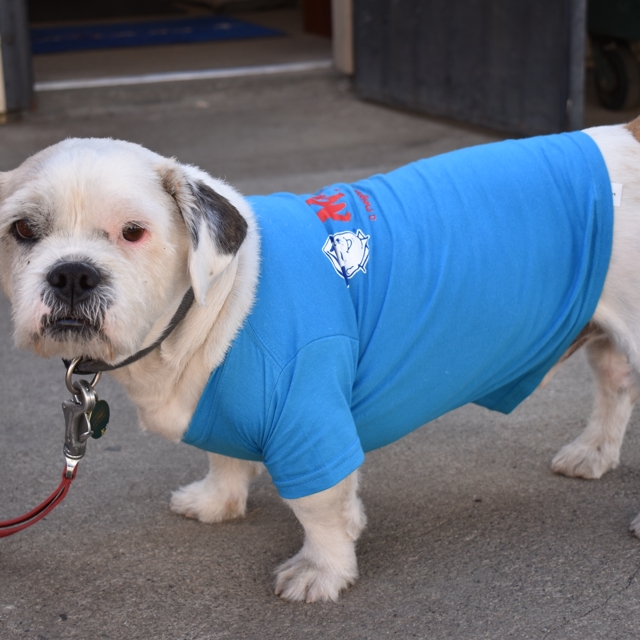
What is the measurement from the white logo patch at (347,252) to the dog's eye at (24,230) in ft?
2.71

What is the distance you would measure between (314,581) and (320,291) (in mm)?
932

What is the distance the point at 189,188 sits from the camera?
2404mm

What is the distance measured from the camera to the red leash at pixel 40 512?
2.67 metres

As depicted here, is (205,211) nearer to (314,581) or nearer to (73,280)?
(73,280)

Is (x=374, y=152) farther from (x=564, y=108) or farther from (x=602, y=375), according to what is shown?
(x=602, y=375)

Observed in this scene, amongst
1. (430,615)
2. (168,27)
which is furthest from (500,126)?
(168,27)

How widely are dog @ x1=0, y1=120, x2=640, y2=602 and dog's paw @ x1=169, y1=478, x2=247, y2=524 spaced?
0.04 ft

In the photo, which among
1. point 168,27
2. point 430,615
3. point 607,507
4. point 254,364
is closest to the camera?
point 254,364

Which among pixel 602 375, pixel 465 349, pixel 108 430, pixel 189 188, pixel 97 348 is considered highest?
pixel 189 188

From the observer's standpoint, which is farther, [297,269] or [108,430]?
[108,430]

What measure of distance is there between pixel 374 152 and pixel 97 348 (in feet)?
17.7

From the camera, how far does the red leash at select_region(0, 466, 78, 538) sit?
8.76 feet

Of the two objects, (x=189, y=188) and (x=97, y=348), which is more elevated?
(x=189, y=188)

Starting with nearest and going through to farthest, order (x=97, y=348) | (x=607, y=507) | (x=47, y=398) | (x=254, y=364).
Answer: (x=97, y=348), (x=254, y=364), (x=607, y=507), (x=47, y=398)
